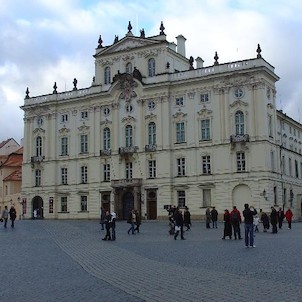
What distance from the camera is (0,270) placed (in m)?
16.2

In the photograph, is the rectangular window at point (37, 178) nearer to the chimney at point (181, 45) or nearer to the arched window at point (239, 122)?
the chimney at point (181, 45)

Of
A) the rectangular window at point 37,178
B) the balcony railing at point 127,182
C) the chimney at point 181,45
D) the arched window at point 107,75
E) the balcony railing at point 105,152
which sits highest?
the chimney at point 181,45

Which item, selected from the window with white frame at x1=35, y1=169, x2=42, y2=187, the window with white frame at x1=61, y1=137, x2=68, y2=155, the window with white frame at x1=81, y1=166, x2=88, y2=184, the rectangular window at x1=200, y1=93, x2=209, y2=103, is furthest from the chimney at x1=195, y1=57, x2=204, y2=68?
the window with white frame at x1=35, y1=169, x2=42, y2=187

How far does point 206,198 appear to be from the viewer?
210 ft

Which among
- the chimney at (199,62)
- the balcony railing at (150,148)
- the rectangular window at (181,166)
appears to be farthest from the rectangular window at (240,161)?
the chimney at (199,62)

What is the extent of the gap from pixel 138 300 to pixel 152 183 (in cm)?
5621

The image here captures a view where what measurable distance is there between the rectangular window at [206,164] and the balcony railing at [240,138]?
4.03 meters

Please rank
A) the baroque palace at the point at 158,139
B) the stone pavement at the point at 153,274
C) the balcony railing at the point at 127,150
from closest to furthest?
the stone pavement at the point at 153,274 → the baroque palace at the point at 158,139 → the balcony railing at the point at 127,150

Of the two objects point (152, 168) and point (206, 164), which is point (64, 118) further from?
point (206, 164)

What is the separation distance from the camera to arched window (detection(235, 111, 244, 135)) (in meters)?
62.7

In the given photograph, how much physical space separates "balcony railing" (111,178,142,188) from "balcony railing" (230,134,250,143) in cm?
1322

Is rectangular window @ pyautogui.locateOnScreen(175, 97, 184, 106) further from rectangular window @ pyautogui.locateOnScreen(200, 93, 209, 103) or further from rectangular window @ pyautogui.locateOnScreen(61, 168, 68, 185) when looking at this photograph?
rectangular window @ pyautogui.locateOnScreen(61, 168, 68, 185)

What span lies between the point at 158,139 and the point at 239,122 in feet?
35.5

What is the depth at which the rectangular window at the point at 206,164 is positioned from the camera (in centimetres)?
6425
